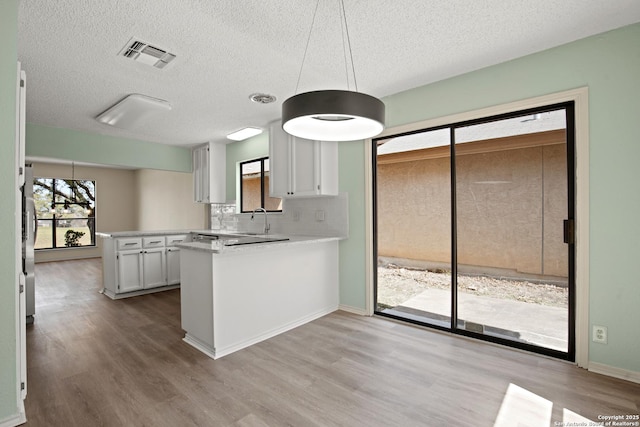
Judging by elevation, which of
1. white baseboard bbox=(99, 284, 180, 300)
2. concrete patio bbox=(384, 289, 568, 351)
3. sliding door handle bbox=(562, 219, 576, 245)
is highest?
sliding door handle bbox=(562, 219, 576, 245)

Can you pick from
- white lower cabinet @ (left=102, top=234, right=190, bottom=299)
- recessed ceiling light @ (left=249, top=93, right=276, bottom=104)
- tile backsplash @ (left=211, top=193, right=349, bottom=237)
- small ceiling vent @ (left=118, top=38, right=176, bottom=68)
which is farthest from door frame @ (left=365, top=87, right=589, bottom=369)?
white lower cabinet @ (left=102, top=234, right=190, bottom=299)

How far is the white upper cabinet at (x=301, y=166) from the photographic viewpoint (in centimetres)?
362

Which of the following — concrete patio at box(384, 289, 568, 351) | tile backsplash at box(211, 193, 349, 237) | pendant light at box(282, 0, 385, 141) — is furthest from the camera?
tile backsplash at box(211, 193, 349, 237)

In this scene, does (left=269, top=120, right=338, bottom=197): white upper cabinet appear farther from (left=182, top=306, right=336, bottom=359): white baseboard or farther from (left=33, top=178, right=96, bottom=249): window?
(left=33, top=178, right=96, bottom=249): window

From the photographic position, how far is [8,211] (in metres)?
1.70

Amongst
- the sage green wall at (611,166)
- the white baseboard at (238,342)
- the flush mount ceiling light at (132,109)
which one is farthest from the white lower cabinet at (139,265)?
the sage green wall at (611,166)

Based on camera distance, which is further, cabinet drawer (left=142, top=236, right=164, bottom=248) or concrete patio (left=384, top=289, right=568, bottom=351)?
cabinet drawer (left=142, top=236, right=164, bottom=248)

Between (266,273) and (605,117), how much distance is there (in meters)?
2.95

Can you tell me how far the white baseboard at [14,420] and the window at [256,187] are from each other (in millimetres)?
3338

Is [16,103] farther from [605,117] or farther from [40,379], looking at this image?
[605,117]

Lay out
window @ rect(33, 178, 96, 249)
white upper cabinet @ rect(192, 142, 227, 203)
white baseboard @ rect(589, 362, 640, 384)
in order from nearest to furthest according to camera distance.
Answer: white baseboard @ rect(589, 362, 640, 384) < white upper cabinet @ rect(192, 142, 227, 203) < window @ rect(33, 178, 96, 249)

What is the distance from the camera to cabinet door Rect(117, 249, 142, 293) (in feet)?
14.3

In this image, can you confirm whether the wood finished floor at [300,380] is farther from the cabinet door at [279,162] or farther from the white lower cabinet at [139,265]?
the cabinet door at [279,162]

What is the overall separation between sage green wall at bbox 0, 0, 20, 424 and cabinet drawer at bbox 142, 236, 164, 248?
9.98ft
